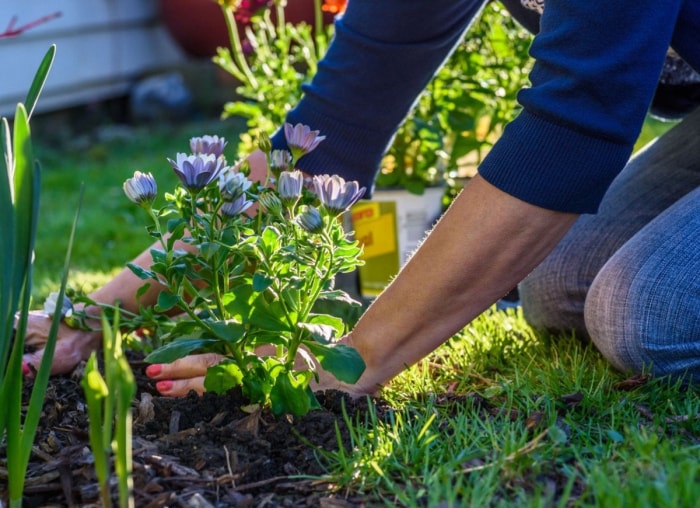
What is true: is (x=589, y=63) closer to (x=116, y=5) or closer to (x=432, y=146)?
(x=432, y=146)

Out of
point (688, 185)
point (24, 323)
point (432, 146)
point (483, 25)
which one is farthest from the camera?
point (483, 25)

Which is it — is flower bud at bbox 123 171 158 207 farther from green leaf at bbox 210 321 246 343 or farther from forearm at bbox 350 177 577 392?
forearm at bbox 350 177 577 392

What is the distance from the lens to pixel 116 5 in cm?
566

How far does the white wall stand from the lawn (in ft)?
11.7

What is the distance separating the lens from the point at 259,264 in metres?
1.43

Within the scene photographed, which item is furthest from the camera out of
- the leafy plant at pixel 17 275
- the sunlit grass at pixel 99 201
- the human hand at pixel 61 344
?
the sunlit grass at pixel 99 201

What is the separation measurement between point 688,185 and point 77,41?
4120 millimetres

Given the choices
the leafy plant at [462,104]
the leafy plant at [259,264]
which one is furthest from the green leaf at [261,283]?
the leafy plant at [462,104]

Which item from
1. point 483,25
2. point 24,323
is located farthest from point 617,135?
point 483,25

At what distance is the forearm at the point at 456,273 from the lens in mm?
1484

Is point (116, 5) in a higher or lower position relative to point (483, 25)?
lower

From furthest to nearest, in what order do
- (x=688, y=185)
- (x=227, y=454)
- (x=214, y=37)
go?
(x=214, y=37)
(x=688, y=185)
(x=227, y=454)

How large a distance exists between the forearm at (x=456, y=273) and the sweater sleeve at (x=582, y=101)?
0.12 ft

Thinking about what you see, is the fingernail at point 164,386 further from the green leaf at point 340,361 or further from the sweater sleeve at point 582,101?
the sweater sleeve at point 582,101
